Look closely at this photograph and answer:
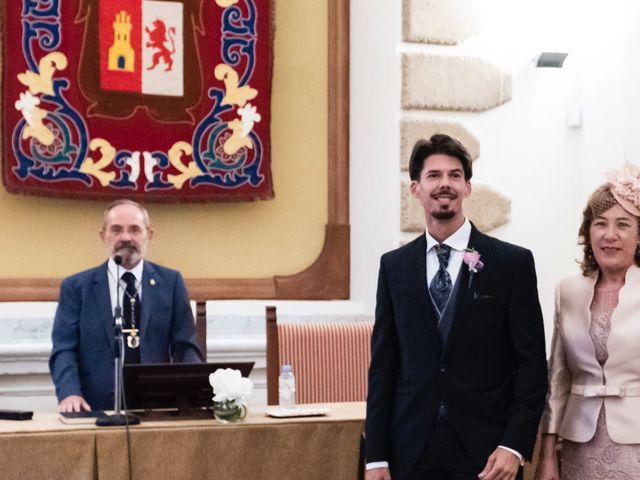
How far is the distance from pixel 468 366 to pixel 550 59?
9.62 ft

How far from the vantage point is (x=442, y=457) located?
291cm

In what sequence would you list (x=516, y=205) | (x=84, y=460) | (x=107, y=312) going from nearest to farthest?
(x=84, y=460), (x=107, y=312), (x=516, y=205)

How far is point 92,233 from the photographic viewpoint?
16.6ft

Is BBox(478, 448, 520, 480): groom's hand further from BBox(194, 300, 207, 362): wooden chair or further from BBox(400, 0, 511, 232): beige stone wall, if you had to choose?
BBox(400, 0, 511, 232): beige stone wall

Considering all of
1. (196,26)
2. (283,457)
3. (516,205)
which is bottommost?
(283,457)

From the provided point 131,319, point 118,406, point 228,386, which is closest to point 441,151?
point 228,386

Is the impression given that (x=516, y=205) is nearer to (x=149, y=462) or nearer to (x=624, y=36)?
(x=624, y=36)

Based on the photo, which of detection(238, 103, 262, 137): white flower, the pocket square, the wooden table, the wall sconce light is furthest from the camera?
the wall sconce light

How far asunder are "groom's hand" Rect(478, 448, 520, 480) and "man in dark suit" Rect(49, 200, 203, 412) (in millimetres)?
1702

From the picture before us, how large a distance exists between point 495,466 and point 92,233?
2.77m

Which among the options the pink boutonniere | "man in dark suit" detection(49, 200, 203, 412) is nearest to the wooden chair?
"man in dark suit" detection(49, 200, 203, 412)

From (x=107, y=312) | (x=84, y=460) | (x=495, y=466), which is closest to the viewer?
(x=495, y=466)

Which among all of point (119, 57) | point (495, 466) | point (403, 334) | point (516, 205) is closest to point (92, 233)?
point (119, 57)

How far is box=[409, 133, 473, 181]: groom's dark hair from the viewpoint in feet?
10.0
